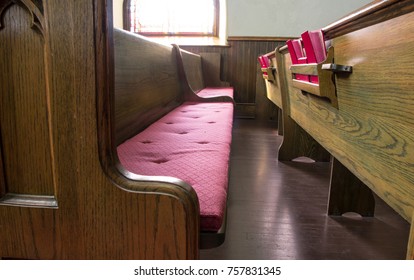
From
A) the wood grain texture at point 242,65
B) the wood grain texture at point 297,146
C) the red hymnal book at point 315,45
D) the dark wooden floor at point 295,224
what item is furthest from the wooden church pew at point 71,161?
the wood grain texture at point 242,65

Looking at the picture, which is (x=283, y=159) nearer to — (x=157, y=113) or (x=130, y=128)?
(x=157, y=113)

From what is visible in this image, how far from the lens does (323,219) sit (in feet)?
5.88

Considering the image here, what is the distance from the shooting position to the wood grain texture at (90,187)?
0.75 m

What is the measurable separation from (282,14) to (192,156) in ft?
14.5

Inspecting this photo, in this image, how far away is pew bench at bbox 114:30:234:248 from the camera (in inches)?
37.4

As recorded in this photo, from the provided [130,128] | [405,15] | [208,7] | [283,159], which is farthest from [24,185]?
[208,7]

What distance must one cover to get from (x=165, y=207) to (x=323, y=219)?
1243 mm

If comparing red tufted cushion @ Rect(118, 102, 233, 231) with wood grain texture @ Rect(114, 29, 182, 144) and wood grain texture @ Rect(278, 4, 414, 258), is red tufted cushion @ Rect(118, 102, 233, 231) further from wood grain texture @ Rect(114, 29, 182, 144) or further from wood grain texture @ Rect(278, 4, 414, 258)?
wood grain texture @ Rect(278, 4, 414, 258)

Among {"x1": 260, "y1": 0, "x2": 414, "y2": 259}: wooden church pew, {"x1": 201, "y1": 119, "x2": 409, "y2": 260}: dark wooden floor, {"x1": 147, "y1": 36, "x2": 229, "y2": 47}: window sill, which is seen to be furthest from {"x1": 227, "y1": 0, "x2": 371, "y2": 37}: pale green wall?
{"x1": 260, "y1": 0, "x2": 414, "y2": 259}: wooden church pew

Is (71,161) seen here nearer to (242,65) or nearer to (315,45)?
(315,45)

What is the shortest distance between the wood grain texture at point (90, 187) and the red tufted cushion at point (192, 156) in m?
0.11

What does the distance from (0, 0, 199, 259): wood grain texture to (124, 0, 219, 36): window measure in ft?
18.3

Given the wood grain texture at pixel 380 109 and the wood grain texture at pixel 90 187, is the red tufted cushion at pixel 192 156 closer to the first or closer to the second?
the wood grain texture at pixel 90 187

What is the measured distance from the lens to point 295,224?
1.72 meters
